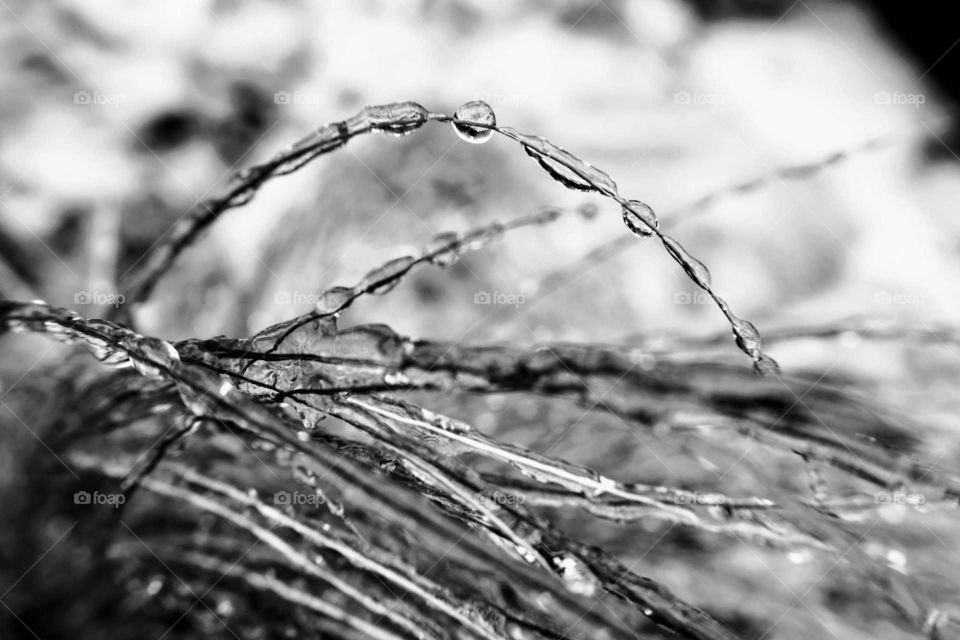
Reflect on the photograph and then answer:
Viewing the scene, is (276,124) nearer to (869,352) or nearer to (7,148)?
(7,148)

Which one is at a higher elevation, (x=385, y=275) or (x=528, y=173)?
(x=528, y=173)

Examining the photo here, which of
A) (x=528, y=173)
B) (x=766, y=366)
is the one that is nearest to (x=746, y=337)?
(x=766, y=366)

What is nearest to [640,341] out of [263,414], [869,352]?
[869,352]

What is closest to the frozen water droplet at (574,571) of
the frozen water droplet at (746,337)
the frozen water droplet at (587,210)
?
the frozen water droplet at (746,337)

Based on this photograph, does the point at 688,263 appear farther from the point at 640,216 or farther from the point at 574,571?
the point at 574,571

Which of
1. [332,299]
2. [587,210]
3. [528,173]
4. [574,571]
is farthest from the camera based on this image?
[528,173]

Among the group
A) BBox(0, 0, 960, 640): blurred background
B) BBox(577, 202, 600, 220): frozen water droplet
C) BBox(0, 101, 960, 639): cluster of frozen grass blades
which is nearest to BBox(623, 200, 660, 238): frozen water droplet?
BBox(0, 101, 960, 639): cluster of frozen grass blades

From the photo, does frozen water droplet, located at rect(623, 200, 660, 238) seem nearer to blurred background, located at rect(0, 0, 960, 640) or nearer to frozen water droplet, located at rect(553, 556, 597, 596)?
frozen water droplet, located at rect(553, 556, 597, 596)
